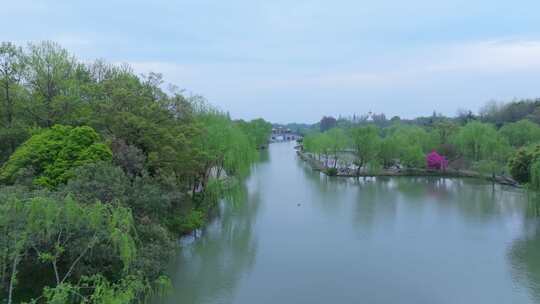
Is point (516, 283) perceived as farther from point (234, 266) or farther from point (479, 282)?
point (234, 266)

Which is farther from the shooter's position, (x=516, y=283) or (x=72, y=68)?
(x=72, y=68)

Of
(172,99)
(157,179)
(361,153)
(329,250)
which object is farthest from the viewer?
(361,153)

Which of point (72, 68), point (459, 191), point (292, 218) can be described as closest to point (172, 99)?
point (72, 68)

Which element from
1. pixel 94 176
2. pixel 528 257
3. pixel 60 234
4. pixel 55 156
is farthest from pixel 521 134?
pixel 60 234

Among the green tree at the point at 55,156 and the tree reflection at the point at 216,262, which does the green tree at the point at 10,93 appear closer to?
the green tree at the point at 55,156

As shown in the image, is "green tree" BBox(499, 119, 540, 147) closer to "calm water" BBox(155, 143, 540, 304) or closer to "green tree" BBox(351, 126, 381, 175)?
"green tree" BBox(351, 126, 381, 175)

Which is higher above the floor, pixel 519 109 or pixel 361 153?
pixel 519 109
